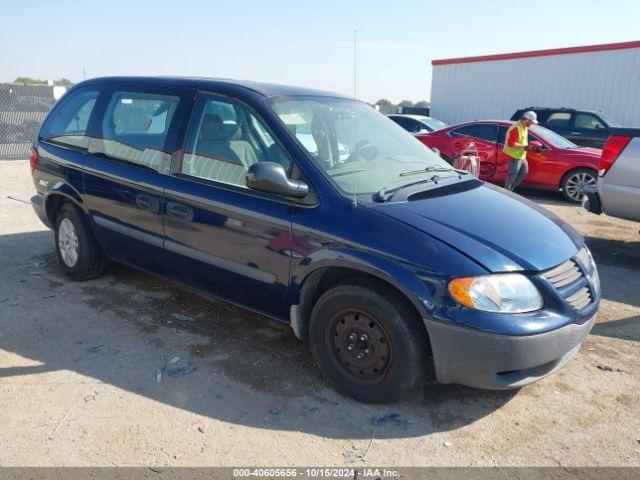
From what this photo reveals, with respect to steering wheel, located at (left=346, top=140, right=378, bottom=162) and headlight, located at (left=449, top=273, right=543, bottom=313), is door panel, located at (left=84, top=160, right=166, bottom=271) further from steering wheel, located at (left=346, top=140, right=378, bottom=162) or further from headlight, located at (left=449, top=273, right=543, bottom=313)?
headlight, located at (left=449, top=273, right=543, bottom=313)

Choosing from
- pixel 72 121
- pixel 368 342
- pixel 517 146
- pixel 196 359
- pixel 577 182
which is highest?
pixel 72 121

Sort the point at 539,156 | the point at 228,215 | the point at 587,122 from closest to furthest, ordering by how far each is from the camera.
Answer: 1. the point at 228,215
2. the point at 539,156
3. the point at 587,122

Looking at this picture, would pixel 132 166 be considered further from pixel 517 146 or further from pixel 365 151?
pixel 517 146

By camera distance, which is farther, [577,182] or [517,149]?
[577,182]

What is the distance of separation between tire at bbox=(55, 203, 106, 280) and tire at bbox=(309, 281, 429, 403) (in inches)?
99.3

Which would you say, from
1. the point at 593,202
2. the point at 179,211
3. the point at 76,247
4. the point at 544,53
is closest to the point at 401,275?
the point at 179,211

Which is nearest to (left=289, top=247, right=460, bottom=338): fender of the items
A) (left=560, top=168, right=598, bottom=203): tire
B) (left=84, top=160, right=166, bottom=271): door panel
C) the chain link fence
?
(left=84, top=160, right=166, bottom=271): door panel

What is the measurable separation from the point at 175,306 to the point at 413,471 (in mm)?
2565

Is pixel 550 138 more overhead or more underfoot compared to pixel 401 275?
more underfoot

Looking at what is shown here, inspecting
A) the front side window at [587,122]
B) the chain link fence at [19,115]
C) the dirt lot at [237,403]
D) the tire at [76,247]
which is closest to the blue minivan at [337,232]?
the tire at [76,247]

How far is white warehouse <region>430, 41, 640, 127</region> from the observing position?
15.9 meters

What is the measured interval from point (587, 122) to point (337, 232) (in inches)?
454

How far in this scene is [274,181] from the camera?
3057 millimetres

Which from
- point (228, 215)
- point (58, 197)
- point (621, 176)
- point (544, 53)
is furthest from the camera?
point (544, 53)
